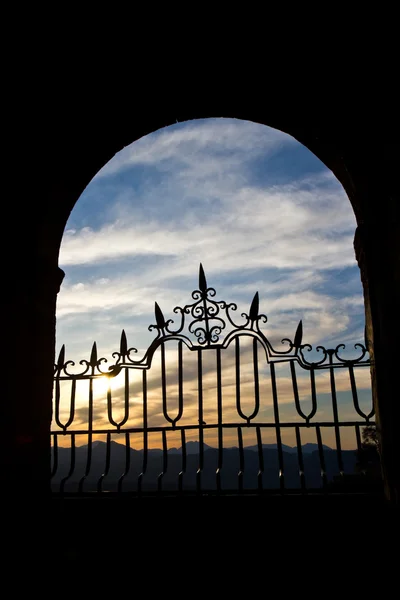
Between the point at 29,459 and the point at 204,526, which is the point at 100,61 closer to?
the point at 29,459

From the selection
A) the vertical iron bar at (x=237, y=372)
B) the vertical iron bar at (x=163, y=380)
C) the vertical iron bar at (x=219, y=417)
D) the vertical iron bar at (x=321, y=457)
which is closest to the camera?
the vertical iron bar at (x=321, y=457)

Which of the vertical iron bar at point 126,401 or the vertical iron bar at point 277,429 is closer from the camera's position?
the vertical iron bar at point 277,429

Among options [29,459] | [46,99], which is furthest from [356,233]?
[29,459]

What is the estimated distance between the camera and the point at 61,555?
13.0 feet

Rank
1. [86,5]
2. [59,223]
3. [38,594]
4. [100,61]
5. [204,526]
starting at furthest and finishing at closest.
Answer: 1. [59,223]
2. [100,61]
3. [86,5]
4. [204,526]
5. [38,594]

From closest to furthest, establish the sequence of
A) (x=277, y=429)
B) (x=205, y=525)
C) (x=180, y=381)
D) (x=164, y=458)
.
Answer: (x=205, y=525) < (x=277, y=429) < (x=164, y=458) < (x=180, y=381)

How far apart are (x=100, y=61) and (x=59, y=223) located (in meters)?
1.50

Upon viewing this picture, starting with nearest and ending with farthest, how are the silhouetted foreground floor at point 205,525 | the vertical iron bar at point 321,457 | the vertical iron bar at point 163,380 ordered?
1. the silhouetted foreground floor at point 205,525
2. the vertical iron bar at point 321,457
3. the vertical iron bar at point 163,380

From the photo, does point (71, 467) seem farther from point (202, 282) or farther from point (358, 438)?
point (358, 438)

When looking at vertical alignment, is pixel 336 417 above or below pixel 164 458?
above

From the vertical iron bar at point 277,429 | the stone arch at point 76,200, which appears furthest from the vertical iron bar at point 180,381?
the stone arch at point 76,200

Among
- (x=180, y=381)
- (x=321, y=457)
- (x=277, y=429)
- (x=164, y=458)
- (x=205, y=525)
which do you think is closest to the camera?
(x=205, y=525)

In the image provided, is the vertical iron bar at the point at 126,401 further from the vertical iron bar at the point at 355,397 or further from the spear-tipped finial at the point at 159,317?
the vertical iron bar at the point at 355,397

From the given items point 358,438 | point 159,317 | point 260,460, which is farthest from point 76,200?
point 358,438
